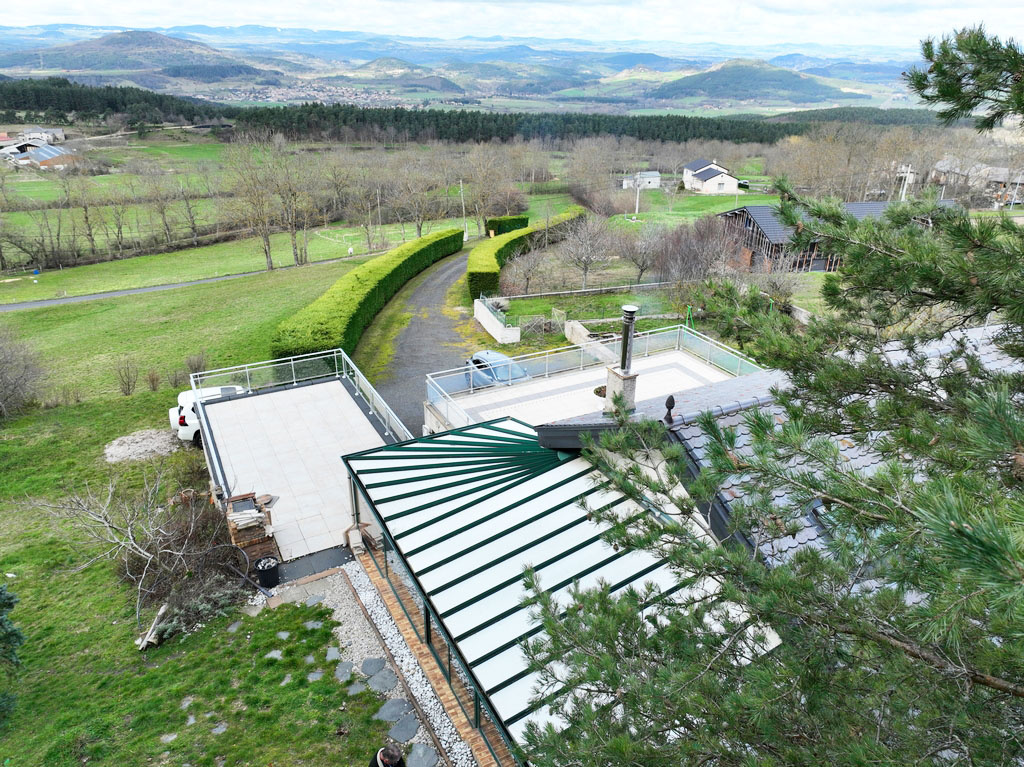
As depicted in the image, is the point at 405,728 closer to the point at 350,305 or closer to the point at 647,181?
the point at 350,305

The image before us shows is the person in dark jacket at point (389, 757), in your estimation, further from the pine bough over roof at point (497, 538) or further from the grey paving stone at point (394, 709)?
the grey paving stone at point (394, 709)

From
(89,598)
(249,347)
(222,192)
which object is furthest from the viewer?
(222,192)

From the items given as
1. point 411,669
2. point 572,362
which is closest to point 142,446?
point 411,669

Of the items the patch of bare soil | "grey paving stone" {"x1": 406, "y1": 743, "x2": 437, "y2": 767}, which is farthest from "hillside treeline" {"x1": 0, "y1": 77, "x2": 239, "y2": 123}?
"grey paving stone" {"x1": 406, "y1": 743, "x2": 437, "y2": 767}

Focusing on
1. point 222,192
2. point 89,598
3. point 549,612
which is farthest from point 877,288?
point 222,192

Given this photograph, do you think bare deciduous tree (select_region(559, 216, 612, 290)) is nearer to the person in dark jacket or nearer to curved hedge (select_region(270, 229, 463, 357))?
curved hedge (select_region(270, 229, 463, 357))

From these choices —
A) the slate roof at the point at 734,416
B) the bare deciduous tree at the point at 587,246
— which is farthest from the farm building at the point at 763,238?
the slate roof at the point at 734,416

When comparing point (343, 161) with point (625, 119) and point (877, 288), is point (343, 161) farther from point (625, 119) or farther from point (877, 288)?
point (625, 119)
